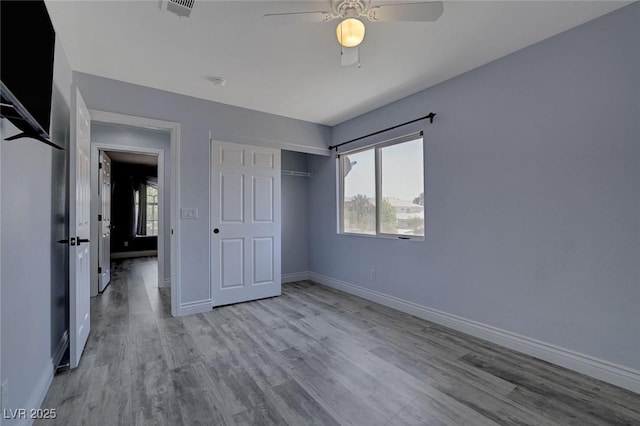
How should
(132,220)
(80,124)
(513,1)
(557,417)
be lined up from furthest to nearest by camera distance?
(132,220), (80,124), (513,1), (557,417)

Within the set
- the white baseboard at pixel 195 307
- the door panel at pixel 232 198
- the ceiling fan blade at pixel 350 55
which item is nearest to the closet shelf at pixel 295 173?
the door panel at pixel 232 198

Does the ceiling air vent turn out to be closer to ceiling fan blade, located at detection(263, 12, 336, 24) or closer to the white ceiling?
the white ceiling

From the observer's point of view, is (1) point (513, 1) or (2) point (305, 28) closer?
(1) point (513, 1)

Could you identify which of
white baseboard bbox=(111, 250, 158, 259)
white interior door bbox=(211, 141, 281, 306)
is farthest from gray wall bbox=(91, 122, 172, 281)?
white baseboard bbox=(111, 250, 158, 259)

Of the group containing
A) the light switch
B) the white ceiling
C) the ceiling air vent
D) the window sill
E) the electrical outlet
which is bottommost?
the electrical outlet

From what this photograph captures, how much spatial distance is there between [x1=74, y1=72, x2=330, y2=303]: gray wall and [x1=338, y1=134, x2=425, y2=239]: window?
1423mm

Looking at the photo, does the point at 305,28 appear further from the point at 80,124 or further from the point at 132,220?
the point at 132,220

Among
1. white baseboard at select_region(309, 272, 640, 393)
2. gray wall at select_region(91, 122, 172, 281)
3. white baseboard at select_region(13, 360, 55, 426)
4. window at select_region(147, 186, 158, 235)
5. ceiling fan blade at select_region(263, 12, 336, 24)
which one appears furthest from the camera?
window at select_region(147, 186, 158, 235)

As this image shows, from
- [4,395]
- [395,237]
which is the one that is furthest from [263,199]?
[4,395]

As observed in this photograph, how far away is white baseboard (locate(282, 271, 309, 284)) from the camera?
193 inches

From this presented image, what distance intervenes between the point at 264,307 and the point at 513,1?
3.65 metres

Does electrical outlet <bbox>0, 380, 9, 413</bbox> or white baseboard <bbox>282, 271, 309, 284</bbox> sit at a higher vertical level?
electrical outlet <bbox>0, 380, 9, 413</bbox>

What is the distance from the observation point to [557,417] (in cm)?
167

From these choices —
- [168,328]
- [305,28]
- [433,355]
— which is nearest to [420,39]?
[305,28]
